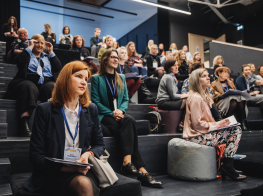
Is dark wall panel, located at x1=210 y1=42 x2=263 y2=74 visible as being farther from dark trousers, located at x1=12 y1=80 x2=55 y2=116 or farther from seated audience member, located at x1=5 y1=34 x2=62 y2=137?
dark trousers, located at x1=12 y1=80 x2=55 y2=116

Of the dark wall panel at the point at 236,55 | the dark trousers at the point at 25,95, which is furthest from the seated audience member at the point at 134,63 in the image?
the dark wall panel at the point at 236,55

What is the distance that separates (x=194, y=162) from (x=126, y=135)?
0.81 meters

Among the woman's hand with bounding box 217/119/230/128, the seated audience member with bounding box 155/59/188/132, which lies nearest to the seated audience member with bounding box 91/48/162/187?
the seated audience member with bounding box 155/59/188/132

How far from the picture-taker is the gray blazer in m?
3.37

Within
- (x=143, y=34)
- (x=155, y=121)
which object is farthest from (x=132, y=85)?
(x=143, y=34)

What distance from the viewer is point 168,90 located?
11.3 ft

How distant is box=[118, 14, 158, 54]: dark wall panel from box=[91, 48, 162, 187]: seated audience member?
7.92 meters

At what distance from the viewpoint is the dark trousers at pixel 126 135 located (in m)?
2.27

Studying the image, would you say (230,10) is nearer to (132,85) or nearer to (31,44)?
(132,85)

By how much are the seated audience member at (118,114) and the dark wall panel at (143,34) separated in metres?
7.92

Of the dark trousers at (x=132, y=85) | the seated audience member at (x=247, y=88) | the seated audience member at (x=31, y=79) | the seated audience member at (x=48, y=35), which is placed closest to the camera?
the seated audience member at (x=31, y=79)

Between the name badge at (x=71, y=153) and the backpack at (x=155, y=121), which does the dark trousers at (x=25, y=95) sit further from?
the backpack at (x=155, y=121)

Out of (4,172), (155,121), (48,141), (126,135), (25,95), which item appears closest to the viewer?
(48,141)

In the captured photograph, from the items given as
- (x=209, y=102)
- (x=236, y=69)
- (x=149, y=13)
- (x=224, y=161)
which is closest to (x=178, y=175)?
(x=224, y=161)
